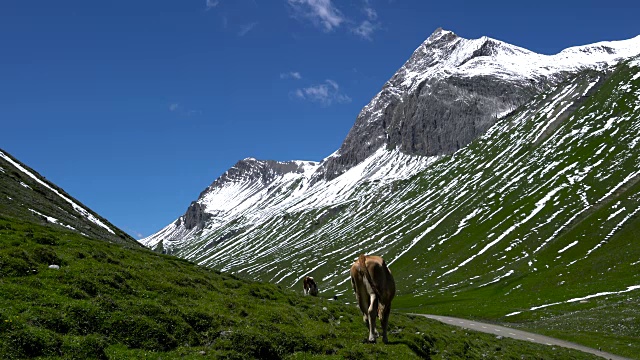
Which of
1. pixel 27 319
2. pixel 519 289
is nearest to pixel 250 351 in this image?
pixel 27 319

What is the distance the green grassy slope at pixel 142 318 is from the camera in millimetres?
15891

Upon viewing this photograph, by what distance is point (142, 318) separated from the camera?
1839 cm

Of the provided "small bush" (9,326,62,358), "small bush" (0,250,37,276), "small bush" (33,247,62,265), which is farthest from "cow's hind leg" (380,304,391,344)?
"small bush" (0,250,37,276)

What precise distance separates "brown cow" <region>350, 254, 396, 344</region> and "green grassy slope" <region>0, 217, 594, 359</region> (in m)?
1.39

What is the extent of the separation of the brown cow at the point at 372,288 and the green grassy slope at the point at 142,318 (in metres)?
1.39

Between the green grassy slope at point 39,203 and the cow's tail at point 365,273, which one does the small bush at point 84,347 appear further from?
→ the green grassy slope at point 39,203

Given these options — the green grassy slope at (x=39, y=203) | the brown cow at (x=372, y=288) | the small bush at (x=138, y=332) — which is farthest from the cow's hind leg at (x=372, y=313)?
the green grassy slope at (x=39, y=203)

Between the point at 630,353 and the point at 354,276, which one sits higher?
the point at 354,276

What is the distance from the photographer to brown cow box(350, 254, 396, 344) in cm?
2127

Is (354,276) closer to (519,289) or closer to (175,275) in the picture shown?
(175,275)

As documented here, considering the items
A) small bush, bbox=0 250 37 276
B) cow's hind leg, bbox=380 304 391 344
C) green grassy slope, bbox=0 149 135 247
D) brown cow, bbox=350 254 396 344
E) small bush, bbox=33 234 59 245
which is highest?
green grassy slope, bbox=0 149 135 247

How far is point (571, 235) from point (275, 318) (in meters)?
160

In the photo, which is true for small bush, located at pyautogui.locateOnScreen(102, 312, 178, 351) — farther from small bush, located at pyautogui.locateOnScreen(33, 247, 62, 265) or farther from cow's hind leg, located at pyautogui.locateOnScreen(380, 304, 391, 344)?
cow's hind leg, located at pyautogui.locateOnScreen(380, 304, 391, 344)

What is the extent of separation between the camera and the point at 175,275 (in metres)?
26.1
